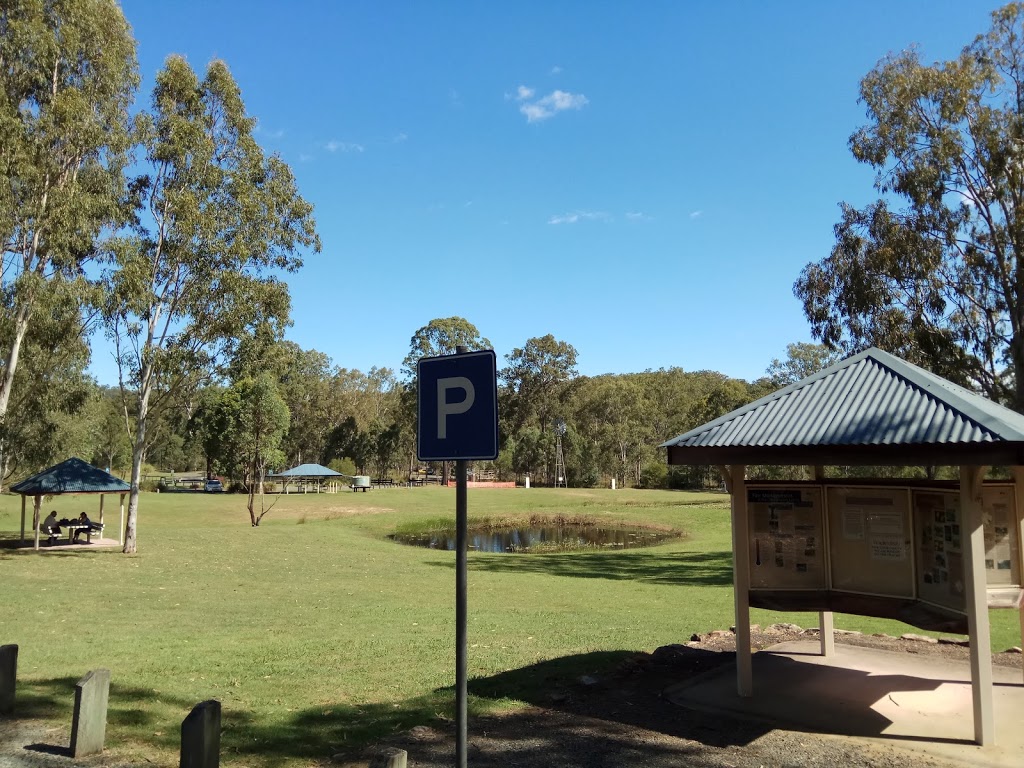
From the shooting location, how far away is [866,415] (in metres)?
6.29

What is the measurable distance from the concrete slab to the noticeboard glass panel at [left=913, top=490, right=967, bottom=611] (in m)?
0.98

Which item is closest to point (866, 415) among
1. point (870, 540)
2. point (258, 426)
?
point (870, 540)

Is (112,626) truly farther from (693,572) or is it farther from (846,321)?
(846,321)

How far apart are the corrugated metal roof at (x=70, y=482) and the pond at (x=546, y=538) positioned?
483 inches

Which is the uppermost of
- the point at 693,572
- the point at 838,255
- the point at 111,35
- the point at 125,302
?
the point at 111,35

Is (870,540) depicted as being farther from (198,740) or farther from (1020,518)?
(198,740)

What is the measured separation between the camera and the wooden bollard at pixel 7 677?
19.1 feet

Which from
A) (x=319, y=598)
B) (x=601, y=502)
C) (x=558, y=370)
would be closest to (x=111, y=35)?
(x=319, y=598)

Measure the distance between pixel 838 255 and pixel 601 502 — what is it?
28.3 m

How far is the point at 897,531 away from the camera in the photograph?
277 inches

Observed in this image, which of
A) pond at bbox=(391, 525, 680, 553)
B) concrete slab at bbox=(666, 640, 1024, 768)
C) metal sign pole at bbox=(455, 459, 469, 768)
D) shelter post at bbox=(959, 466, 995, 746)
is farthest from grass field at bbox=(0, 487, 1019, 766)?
pond at bbox=(391, 525, 680, 553)

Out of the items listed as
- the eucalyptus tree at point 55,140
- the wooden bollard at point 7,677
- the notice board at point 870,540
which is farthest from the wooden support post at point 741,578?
the eucalyptus tree at point 55,140

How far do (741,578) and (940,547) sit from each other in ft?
5.81

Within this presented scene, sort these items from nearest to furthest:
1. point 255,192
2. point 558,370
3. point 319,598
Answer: point 319,598 < point 255,192 < point 558,370
